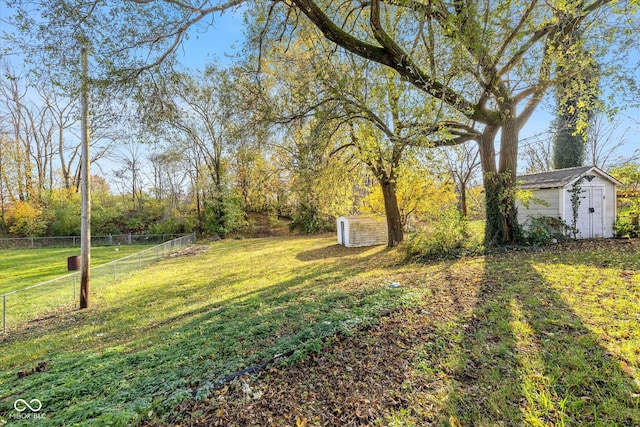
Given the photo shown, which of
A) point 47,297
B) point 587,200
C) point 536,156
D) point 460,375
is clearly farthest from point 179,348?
point 536,156

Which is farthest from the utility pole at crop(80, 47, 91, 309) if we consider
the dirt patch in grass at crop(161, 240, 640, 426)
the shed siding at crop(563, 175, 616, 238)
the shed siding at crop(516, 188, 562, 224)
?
the shed siding at crop(563, 175, 616, 238)

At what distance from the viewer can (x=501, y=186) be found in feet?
24.9

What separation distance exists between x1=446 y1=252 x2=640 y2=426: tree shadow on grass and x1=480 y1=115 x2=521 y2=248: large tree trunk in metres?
4.73

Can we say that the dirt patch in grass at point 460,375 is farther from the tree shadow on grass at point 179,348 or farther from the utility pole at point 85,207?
the utility pole at point 85,207

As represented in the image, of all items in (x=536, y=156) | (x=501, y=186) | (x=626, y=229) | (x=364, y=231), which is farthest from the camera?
(x=536, y=156)

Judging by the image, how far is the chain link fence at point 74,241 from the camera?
2061cm

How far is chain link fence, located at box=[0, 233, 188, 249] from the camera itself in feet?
67.6

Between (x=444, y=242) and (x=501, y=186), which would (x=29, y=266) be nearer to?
(x=444, y=242)

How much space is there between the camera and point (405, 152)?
22.7ft

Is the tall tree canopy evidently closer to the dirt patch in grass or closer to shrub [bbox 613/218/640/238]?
the dirt patch in grass

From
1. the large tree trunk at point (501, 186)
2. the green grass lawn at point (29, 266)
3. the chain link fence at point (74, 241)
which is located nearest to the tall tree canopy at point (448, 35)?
the large tree trunk at point (501, 186)

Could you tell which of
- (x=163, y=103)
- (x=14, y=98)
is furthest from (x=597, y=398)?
(x=14, y=98)

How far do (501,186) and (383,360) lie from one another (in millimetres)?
7027

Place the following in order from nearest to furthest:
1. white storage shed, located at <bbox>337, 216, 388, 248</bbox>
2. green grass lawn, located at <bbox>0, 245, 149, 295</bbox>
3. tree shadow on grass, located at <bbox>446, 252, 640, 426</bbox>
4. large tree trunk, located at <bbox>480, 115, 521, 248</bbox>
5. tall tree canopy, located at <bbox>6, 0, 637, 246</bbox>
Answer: tree shadow on grass, located at <bbox>446, 252, 640, 426</bbox> < tall tree canopy, located at <bbox>6, 0, 637, 246</bbox> < large tree trunk, located at <bbox>480, 115, 521, 248</bbox> < green grass lawn, located at <bbox>0, 245, 149, 295</bbox> < white storage shed, located at <bbox>337, 216, 388, 248</bbox>
